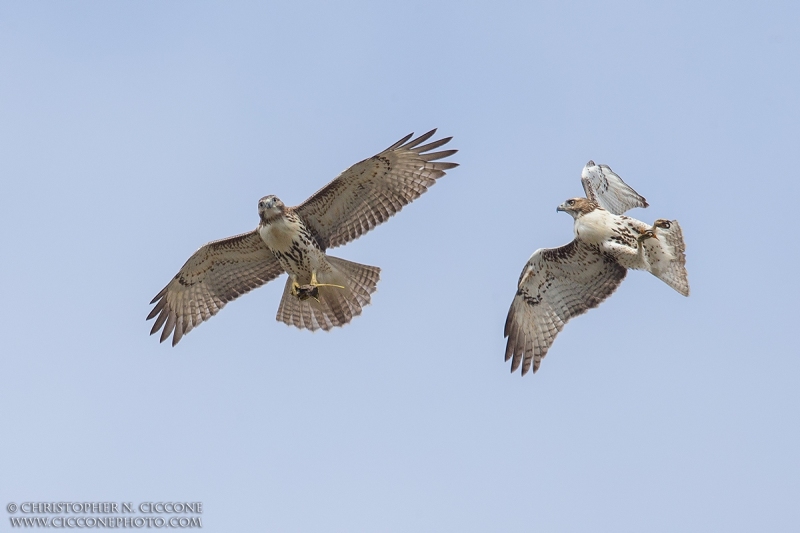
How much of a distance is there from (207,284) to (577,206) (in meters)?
5.18

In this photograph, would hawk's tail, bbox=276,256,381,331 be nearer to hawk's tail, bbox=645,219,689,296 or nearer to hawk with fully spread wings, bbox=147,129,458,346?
hawk with fully spread wings, bbox=147,129,458,346

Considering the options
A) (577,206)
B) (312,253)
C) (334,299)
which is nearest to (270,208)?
(312,253)

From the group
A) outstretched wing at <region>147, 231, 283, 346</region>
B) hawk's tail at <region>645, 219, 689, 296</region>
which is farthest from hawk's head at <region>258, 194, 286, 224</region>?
hawk's tail at <region>645, 219, 689, 296</region>

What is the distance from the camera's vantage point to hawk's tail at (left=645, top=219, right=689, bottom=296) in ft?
40.5

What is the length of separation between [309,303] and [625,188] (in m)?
4.56

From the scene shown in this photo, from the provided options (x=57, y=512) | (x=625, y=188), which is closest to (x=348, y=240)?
(x=625, y=188)

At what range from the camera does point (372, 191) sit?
42.8 feet

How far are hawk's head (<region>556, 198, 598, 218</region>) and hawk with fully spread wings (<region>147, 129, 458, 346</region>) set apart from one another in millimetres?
1517

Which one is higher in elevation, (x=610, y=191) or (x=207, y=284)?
(x=207, y=284)

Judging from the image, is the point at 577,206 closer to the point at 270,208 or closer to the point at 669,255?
the point at 669,255

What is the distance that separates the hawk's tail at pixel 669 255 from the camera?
40.5 feet

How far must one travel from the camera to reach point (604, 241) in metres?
12.6

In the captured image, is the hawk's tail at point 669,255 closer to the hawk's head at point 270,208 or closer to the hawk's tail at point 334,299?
the hawk's tail at point 334,299

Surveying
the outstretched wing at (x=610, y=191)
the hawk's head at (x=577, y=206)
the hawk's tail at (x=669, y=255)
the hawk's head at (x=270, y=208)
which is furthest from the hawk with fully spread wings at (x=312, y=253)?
the hawk's tail at (x=669, y=255)
